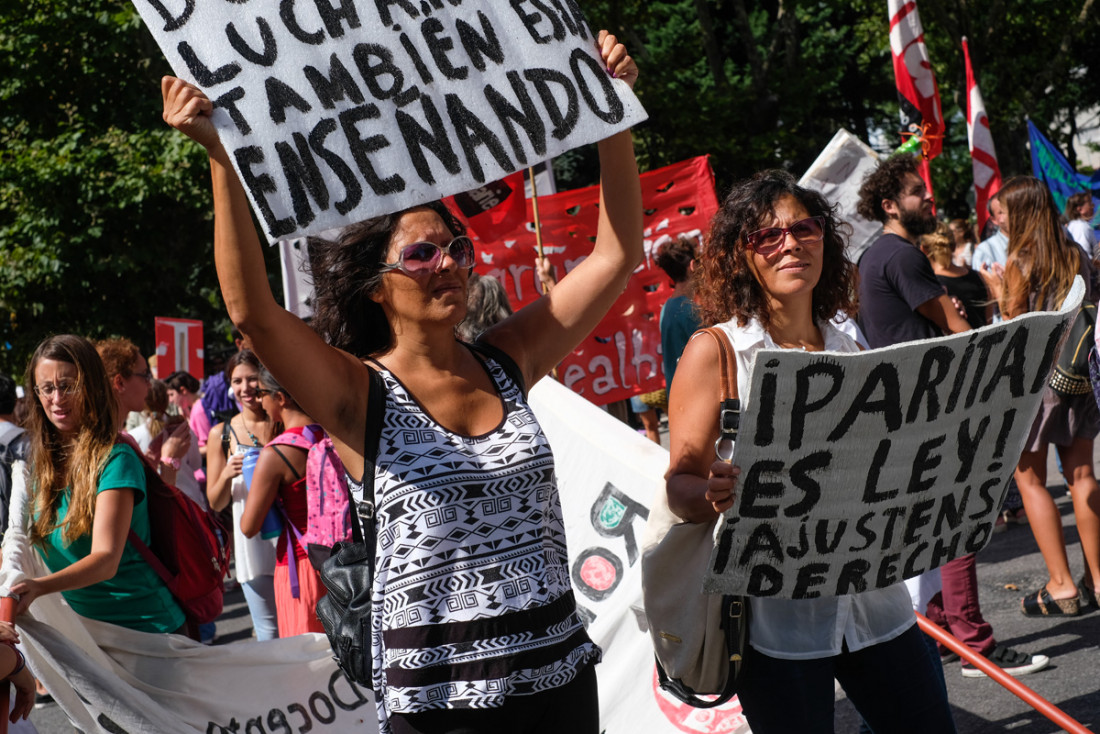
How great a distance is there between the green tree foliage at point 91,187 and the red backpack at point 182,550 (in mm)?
13182

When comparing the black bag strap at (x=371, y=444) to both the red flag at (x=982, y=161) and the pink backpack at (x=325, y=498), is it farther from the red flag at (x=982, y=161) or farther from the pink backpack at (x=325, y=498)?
the red flag at (x=982, y=161)

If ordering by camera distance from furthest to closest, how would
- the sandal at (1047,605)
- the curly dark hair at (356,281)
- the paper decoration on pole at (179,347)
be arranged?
the paper decoration on pole at (179,347), the sandal at (1047,605), the curly dark hair at (356,281)

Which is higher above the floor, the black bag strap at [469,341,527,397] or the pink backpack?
the black bag strap at [469,341,527,397]

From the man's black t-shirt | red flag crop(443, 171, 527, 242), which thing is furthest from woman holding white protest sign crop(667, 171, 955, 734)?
red flag crop(443, 171, 527, 242)

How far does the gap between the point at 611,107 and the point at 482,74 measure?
302mm

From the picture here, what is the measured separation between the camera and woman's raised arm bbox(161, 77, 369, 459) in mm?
2111

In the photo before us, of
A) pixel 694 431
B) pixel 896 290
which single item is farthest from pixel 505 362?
pixel 896 290

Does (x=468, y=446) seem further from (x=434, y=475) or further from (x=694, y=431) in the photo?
(x=694, y=431)

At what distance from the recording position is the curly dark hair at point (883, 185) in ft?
16.9

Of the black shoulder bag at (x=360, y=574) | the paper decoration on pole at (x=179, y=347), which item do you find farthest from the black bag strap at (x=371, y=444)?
the paper decoration on pole at (x=179, y=347)

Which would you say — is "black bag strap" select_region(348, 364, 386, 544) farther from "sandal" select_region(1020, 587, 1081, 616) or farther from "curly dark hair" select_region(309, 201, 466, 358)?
"sandal" select_region(1020, 587, 1081, 616)

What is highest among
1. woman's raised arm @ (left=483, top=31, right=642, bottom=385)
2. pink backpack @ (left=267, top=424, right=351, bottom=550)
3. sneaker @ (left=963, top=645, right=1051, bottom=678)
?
woman's raised arm @ (left=483, top=31, right=642, bottom=385)

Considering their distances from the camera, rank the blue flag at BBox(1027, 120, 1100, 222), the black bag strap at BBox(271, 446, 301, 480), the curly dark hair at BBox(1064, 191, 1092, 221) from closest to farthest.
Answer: the black bag strap at BBox(271, 446, 301, 480)
the curly dark hair at BBox(1064, 191, 1092, 221)
the blue flag at BBox(1027, 120, 1100, 222)

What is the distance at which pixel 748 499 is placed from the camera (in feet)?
7.71
